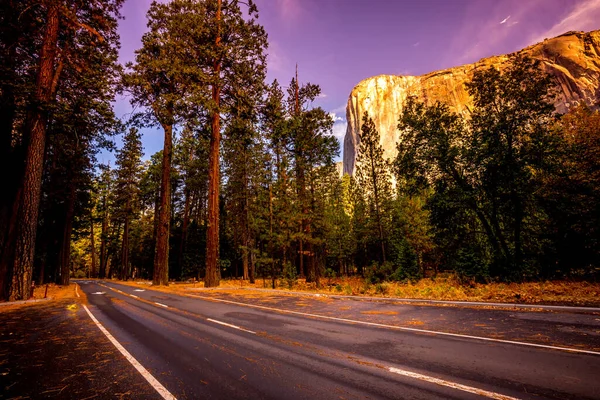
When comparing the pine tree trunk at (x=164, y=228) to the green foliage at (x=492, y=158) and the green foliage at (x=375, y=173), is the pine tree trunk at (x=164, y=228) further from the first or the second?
the green foliage at (x=492, y=158)

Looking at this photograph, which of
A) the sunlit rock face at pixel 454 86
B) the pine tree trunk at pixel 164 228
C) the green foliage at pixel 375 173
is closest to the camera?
the pine tree trunk at pixel 164 228

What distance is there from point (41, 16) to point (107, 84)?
4.03 m

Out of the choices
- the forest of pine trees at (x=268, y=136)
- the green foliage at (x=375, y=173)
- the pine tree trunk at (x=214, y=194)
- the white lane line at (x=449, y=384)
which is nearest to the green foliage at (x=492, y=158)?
the forest of pine trees at (x=268, y=136)

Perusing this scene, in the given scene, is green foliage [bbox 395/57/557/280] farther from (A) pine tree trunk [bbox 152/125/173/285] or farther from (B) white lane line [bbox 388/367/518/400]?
(A) pine tree trunk [bbox 152/125/173/285]

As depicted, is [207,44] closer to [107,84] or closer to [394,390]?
[107,84]

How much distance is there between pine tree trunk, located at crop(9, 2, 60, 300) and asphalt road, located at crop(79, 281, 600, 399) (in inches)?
352

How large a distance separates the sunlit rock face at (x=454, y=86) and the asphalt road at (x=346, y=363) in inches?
3269

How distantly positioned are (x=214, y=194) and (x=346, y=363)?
16589 mm

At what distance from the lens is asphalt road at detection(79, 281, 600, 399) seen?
329 centimetres

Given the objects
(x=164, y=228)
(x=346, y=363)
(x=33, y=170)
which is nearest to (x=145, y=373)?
(x=346, y=363)

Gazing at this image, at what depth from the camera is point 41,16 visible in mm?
13430

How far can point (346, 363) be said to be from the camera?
4270 mm

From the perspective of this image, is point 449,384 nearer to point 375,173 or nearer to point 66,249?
point 375,173

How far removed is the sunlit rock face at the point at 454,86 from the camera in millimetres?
84000
